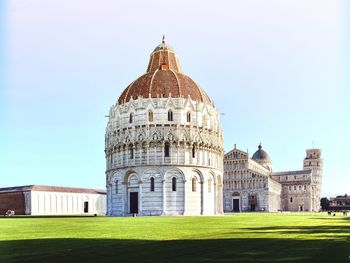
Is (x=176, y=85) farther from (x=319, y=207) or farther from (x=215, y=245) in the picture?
(x=319, y=207)

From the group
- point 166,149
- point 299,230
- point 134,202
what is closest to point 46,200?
point 134,202

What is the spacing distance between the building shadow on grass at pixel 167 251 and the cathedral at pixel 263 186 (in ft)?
400

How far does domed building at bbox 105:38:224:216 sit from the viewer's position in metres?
68.4

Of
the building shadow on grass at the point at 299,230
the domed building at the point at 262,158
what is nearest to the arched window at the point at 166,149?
the building shadow on grass at the point at 299,230

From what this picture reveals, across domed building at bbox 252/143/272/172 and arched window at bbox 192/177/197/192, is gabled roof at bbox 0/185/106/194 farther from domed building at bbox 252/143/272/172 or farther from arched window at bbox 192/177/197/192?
domed building at bbox 252/143/272/172

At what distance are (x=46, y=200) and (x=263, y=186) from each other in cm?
6150

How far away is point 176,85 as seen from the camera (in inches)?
2874

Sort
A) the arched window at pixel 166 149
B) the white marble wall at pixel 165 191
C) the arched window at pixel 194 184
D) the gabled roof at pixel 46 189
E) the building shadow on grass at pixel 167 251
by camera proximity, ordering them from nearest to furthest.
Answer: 1. the building shadow on grass at pixel 167 251
2. the white marble wall at pixel 165 191
3. the arched window at pixel 166 149
4. the arched window at pixel 194 184
5. the gabled roof at pixel 46 189

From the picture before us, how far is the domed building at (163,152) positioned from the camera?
68438 millimetres

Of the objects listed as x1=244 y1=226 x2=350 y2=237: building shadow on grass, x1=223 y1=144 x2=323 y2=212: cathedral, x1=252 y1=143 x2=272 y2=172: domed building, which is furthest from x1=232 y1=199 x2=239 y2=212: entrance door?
x1=244 y1=226 x2=350 y2=237: building shadow on grass

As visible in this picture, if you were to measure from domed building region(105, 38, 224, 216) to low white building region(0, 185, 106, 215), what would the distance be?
32.1 m

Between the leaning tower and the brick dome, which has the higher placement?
the brick dome

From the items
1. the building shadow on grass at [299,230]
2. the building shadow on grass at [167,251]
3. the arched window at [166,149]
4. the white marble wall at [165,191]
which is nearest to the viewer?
the building shadow on grass at [167,251]

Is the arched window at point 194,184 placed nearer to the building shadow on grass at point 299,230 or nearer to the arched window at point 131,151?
the arched window at point 131,151
